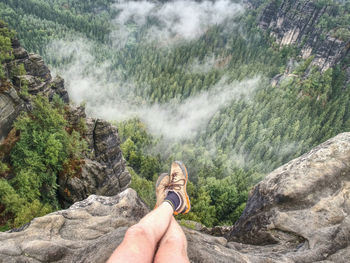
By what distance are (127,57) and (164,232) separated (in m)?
153

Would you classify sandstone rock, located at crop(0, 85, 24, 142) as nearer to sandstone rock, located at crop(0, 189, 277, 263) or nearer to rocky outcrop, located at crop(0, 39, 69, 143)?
rocky outcrop, located at crop(0, 39, 69, 143)

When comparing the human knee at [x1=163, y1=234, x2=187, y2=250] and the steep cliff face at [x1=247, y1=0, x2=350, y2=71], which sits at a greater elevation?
the steep cliff face at [x1=247, y1=0, x2=350, y2=71]

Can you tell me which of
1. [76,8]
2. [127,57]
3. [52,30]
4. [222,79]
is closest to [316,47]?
[222,79]

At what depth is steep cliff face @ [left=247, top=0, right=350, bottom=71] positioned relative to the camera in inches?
4218

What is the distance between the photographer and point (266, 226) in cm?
745

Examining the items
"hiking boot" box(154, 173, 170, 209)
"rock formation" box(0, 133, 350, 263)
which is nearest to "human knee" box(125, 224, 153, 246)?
"rock formation" box(0, 133, 350, 263)

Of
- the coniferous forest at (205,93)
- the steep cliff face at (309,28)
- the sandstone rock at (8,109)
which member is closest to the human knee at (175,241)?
the sandstone rock at (8,109)

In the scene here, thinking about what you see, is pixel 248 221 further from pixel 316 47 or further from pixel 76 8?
pixel 76 8

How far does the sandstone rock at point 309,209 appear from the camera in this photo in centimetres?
604

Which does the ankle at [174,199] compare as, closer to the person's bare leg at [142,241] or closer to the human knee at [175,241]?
the person's bare leg at [142,241]

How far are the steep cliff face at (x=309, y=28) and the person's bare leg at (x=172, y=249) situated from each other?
13355 centimetres

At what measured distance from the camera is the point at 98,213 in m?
Result: 7.96

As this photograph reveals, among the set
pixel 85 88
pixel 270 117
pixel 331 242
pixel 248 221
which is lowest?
pixel 85 88

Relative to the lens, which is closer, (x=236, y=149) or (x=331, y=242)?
(x=331, y=242)
